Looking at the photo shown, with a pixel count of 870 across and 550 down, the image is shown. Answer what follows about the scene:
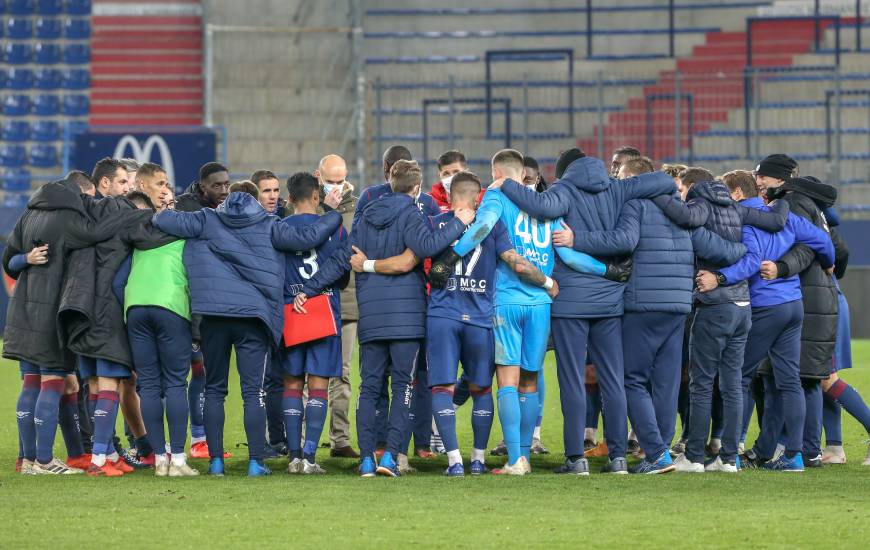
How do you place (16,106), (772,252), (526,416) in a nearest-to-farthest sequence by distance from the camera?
(526,416)
(772,252)
(16,106)

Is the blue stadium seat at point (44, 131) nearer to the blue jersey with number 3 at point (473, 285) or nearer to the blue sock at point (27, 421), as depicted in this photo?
the blue sock at point (27, 421)

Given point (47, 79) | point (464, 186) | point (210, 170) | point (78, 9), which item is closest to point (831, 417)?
point (464, 186)

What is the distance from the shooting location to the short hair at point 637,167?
8.43 meters

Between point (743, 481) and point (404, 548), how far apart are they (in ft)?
8.69

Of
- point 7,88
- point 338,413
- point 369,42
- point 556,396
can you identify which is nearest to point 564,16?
point 369,42

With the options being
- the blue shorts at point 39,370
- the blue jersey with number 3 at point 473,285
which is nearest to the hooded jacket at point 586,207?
the blue jersey with number 3 at point 473,285

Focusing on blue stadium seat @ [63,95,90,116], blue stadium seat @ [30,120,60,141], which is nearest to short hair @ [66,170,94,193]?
blue stadium seat @ [30,120,60,141]

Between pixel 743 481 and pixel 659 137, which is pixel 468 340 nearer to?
pixel 743 481

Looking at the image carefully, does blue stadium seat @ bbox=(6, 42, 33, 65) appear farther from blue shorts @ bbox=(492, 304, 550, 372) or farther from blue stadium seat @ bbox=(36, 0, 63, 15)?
blue shorts @ bbox=(492, 304, 550, 372)

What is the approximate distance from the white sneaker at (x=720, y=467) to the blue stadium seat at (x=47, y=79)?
63.8 ft

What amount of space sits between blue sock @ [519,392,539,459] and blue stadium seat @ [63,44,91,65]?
1912 centimetres

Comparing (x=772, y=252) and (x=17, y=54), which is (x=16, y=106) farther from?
(x=772, y=252)

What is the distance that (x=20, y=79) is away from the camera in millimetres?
25578

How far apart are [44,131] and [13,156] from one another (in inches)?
27.4
